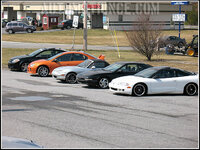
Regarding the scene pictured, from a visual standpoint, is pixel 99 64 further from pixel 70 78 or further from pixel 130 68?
pixel 130 68

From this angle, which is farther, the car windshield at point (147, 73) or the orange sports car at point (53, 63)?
the orange sports car at point (53, 63)

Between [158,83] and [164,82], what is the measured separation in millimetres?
267

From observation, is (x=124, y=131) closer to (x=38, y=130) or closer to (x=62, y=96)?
(x=38, y=130)

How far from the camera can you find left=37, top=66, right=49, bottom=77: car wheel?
79.3 ft

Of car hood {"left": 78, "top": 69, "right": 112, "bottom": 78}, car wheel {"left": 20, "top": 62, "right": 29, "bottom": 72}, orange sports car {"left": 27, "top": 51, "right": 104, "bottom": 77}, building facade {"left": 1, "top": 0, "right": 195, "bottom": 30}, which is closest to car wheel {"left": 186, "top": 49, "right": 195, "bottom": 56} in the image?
orange sports car {"left": 27, "top": 51, "right": 104, "bottom": 77}

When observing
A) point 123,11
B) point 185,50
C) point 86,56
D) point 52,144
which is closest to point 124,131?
point 52,144

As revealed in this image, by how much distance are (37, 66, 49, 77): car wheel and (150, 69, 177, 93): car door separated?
823 centimetres

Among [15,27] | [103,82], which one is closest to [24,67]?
[103,82]

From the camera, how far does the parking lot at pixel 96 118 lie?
32.7 feet

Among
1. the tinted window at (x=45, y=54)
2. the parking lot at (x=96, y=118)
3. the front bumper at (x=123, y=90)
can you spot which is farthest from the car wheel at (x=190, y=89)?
the tinted window at (x=45, y=54)

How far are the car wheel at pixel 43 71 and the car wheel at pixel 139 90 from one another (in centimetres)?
799

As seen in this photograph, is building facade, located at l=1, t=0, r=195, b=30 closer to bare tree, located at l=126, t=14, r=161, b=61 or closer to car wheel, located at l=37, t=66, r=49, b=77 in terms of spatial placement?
bare tree, located at l=126, t=14, r=161, b=61

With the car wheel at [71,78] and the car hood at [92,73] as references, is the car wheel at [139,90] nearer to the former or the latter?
the car hood at [92,73]

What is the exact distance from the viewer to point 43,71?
955 inches
